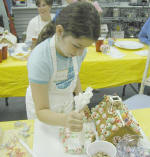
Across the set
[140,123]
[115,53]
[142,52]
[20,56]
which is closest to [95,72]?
[115,53]

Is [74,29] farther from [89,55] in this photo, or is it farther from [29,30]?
[29,30]

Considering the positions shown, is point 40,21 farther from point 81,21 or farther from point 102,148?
point 102,148

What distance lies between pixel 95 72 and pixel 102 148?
3.87 feet

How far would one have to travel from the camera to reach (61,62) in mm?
993

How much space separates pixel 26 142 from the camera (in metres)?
0.90

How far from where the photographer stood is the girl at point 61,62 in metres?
0.75

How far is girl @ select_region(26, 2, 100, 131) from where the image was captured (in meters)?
0.75

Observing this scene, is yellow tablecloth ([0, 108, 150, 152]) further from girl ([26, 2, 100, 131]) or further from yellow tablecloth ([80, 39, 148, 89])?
yellow tablecloth ([80, 39, 148, 89])

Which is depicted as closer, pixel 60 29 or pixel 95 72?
pixel 60 29

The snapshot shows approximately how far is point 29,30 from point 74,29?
6.22 ft

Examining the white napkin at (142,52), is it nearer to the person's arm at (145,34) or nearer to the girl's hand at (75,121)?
the person's arm at (145,34)

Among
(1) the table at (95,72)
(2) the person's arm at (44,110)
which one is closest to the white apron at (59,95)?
(2) the person's arm at (44,110)

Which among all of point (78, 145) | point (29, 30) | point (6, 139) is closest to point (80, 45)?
point (78, 145)

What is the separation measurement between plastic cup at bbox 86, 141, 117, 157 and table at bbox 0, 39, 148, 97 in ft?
3.68
